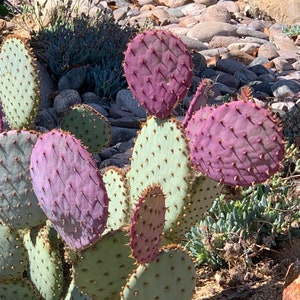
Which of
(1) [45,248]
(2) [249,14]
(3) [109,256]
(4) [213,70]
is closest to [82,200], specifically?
(3) [109,256]

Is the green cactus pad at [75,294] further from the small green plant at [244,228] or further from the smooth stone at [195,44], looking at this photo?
the smooth stone at [195,44]

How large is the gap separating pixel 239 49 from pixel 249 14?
2.44 meters

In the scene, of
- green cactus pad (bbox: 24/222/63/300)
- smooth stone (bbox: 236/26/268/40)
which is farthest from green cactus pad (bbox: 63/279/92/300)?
smooth stone (bbox: 236/26/268/40)

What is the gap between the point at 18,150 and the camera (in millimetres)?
2885

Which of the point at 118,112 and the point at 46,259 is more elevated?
the point at 46,259

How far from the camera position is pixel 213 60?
28.2ft

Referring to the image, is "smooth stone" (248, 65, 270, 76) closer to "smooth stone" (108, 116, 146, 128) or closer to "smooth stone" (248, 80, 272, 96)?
"smooth stone" (248, 80, 272, 96)

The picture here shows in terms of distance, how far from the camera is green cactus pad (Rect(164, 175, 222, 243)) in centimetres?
318

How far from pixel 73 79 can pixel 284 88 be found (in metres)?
2.00

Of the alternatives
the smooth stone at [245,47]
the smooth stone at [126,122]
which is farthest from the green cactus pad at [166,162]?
the smooth stone at [245,47]

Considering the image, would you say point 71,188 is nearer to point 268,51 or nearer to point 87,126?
point 87,126

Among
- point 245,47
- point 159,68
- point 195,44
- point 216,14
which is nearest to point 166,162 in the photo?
point 159,68

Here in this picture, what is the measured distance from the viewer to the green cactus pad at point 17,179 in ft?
9.46

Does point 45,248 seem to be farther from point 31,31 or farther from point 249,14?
point 249,14
